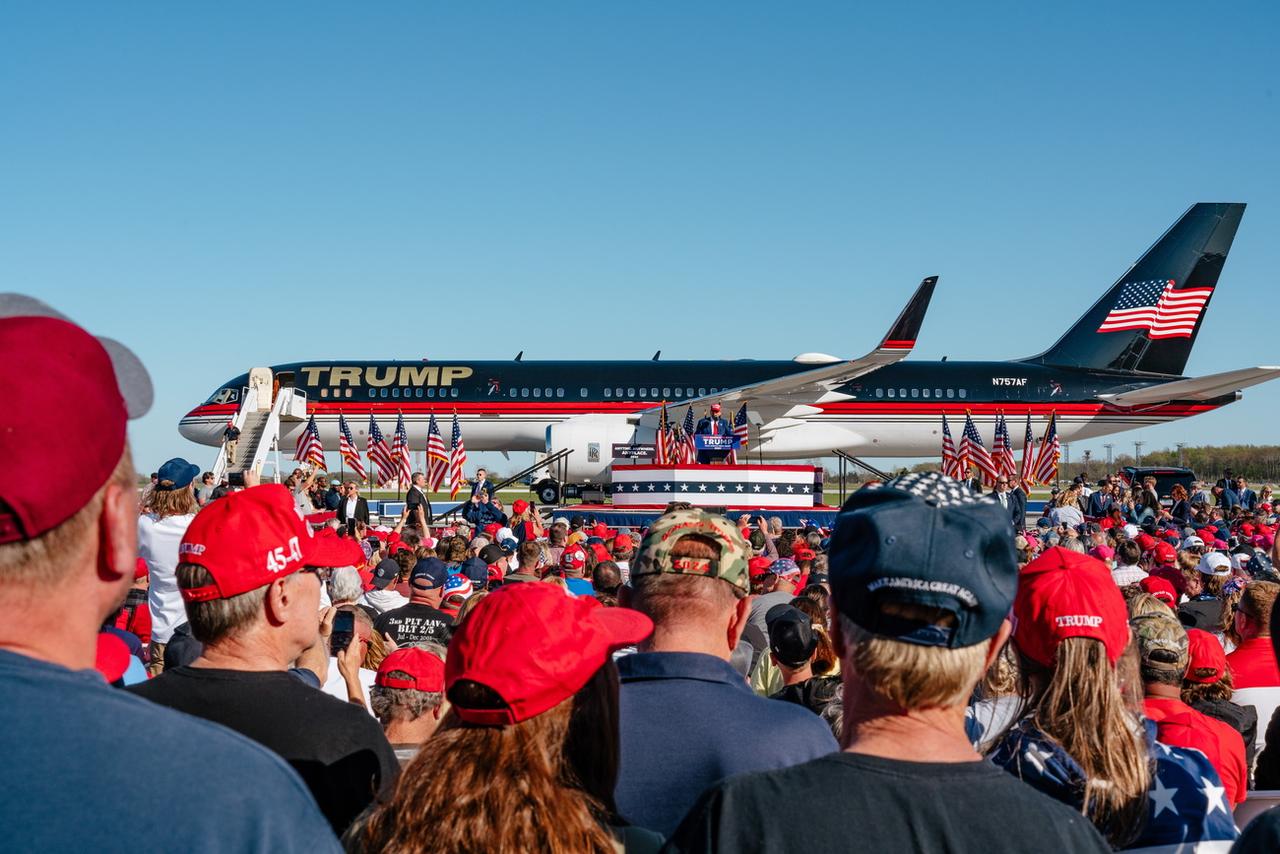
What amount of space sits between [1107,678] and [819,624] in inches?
111

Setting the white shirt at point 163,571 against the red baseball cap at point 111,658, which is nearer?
the red baseball cap at point 111,658

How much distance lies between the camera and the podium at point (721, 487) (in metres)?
22.8

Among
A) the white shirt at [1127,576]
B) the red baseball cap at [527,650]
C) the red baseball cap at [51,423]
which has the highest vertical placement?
the red baseball cap at [51,423]

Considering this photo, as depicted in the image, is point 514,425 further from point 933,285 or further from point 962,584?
point 962,584

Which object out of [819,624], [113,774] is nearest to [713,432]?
[819,624]

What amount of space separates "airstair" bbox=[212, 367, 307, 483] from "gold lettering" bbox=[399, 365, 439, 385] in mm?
3055

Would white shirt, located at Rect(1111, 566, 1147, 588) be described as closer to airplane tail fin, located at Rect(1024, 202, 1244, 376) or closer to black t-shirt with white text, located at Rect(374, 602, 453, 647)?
black t-shirt with white text, located at Rect(374, 602, 453, 647)

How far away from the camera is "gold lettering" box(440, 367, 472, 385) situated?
3469 centimetres

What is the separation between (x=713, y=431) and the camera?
24.2 m

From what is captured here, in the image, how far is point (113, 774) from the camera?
4.86 ft

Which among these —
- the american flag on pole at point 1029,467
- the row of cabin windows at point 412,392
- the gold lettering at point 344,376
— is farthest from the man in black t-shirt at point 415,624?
the gold lettering at point 344,376

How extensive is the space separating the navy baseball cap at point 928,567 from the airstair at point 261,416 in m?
27.6

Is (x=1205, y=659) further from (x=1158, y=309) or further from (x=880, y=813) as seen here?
(x=1158, y=309)

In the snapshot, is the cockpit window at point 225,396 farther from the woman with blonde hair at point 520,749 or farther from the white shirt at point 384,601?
the woman with blonde hair at point 520,749
